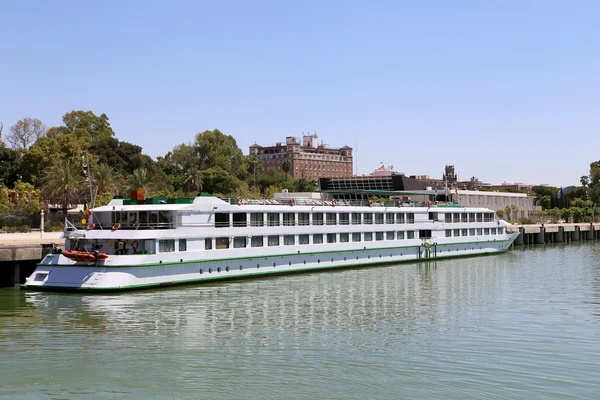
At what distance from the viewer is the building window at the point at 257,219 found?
4691cm

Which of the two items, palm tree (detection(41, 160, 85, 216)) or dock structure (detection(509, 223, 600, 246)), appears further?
dock structure (detection(509, 223, 600, 246))

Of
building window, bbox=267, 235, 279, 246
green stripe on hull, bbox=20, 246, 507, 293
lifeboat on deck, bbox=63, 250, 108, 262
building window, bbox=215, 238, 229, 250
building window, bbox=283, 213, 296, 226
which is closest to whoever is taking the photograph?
green stripe on hull, bbox=20, 246, 507, 293

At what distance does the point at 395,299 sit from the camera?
121 feet

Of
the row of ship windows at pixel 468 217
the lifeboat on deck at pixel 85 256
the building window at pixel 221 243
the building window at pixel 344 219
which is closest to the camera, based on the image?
the lifeboat on deck at pixel 85 256

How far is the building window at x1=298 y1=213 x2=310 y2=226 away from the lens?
168ft

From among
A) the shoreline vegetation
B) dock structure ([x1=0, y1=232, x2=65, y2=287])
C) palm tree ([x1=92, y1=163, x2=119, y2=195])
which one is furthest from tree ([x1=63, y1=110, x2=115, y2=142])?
dock structure ([x1=0, y1=232, x2=65, y2=287])

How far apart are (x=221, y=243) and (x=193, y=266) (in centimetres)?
328

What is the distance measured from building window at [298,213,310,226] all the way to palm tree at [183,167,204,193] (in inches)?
2395

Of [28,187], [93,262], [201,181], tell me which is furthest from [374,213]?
[201,181]

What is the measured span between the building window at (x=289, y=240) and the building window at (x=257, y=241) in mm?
2508

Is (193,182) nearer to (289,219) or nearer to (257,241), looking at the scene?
(289,219)

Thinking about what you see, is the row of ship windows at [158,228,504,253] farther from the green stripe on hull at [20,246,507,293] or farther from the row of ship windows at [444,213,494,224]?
the green stripe on hull at [20,246,507,293]

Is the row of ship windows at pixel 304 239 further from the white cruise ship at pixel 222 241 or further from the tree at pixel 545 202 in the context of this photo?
the tree at pixel 545 202

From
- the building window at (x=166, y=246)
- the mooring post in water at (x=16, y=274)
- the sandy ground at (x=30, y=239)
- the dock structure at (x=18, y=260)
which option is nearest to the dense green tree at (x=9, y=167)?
the sandy ground at (x=30, y=239)
